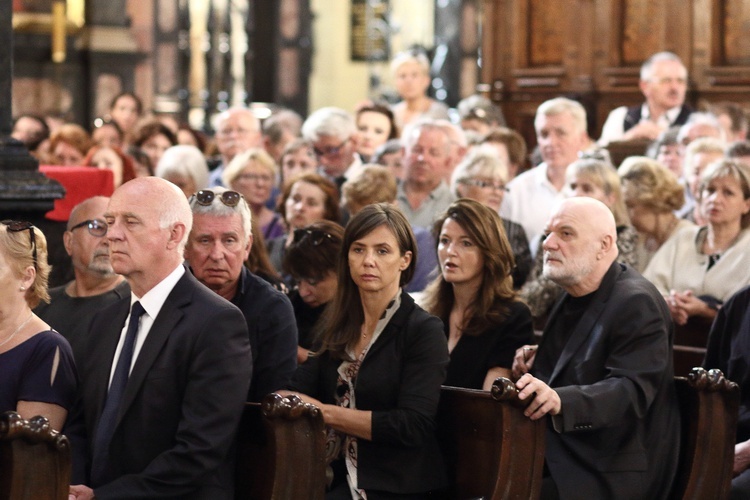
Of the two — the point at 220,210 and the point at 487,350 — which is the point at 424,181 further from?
Answer: the point at 220,210

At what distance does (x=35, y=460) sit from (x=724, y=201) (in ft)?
12.0

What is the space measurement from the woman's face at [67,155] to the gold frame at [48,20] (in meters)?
4.41

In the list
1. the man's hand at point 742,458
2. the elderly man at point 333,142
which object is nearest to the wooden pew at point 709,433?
the man's hand at point 742,458

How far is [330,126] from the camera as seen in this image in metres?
8.13

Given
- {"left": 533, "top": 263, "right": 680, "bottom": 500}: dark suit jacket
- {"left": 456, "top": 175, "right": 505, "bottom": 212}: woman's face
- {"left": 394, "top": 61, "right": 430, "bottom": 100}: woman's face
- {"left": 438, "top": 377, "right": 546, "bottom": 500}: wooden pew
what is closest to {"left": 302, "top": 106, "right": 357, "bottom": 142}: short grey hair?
{"left": 456, "top": 175, "right": 505, "bottom": 212}: woman's face

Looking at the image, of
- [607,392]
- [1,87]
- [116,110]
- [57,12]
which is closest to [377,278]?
[607,392]

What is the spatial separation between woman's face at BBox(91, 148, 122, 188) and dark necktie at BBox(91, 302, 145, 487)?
14.3ft

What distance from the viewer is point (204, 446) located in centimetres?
349

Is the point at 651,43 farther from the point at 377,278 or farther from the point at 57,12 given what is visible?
the point at 377,278

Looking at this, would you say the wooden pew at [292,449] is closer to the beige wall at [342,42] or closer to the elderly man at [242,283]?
the elderly man at [242,283]

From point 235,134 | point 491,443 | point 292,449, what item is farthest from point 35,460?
point 235,134

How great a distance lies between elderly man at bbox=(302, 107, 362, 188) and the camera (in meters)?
8.15

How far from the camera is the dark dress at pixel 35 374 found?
3.67 m

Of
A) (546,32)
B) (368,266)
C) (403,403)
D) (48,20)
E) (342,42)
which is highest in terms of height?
(342,42)
